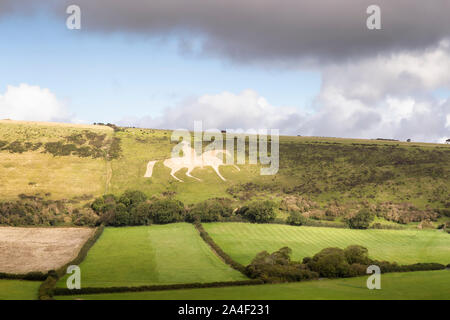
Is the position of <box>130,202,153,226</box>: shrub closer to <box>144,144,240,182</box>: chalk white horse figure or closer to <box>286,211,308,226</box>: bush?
<box>144,144,240,182</box>: chalk white horse figure

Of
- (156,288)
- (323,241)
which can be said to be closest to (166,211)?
(323,241)

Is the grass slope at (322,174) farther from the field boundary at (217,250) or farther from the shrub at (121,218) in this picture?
the field boundary at (217,250)

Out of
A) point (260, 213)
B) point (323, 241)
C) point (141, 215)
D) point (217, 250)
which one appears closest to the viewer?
point (217, 250)

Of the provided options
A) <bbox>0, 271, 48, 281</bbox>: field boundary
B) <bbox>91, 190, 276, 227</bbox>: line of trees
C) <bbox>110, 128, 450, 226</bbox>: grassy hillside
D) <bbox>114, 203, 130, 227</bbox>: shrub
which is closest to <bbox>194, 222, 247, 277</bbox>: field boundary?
<bbox>91, 190, 276, 227</bbox>: line of trees

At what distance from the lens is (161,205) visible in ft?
309

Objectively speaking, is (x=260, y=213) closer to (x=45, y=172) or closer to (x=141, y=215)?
(x=141, y=215)

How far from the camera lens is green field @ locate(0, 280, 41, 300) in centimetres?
4766

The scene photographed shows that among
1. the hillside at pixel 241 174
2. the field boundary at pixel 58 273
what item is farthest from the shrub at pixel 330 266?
the hillside at pixel 241 174

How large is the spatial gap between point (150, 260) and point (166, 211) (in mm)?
26365

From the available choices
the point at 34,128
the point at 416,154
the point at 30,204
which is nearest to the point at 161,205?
the point at 30,204

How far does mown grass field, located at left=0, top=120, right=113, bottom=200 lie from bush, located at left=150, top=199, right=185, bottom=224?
18.3m

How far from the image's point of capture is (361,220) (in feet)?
308
